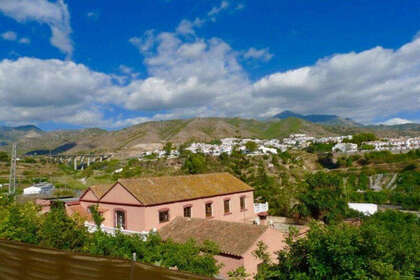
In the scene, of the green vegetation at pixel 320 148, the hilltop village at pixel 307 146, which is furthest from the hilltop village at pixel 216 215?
the green vegetation at pixel 320 148

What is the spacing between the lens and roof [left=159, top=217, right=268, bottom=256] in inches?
523

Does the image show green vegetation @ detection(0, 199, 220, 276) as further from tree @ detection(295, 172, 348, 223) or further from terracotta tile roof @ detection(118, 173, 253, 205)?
tree @ detection(295, 172, 348, 223)

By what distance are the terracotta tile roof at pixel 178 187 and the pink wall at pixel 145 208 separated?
326mm

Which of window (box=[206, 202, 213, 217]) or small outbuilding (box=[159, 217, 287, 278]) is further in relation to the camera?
window (box=[206, 202, 213, 217])

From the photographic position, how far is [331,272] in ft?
15.9

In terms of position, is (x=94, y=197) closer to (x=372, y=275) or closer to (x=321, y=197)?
(x=321, y=197)

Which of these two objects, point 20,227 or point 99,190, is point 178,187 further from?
point 20,227

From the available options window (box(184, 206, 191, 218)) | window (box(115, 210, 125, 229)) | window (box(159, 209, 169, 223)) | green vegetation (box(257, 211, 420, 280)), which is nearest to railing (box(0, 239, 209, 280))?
green vegetation (box(257, 211, 420, 280))

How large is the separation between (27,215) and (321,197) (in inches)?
743

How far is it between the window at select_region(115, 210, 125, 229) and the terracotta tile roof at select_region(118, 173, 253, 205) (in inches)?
72.5

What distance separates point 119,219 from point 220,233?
7.69 metres

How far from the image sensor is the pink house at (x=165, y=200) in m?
18.1

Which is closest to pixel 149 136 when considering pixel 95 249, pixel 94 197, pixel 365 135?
pixel 365 135

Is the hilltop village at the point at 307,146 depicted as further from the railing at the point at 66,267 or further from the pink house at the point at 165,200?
the railing at the point at 66,267
